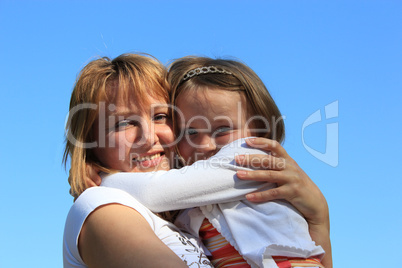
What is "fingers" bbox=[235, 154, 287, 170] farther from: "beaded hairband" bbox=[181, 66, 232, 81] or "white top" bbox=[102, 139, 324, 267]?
"beaded hairband" bbox=[181, 66, 232, 81]

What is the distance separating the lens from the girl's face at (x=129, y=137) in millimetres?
2775

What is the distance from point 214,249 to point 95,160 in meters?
1.03

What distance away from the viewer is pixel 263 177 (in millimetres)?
2514

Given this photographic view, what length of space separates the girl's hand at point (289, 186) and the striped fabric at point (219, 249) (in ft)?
0.91

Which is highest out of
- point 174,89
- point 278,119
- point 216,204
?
point 174,89

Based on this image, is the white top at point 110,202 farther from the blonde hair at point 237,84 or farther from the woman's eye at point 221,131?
the blonde hair at point 237,84

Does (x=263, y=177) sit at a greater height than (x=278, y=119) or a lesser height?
lesser

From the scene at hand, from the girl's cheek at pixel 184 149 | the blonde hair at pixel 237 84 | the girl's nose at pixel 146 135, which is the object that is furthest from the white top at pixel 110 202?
the blonde hair at pixel 237 84

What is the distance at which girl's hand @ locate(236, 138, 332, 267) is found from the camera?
2.51 m

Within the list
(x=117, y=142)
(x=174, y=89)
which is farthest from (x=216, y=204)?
(x=174, y=89)

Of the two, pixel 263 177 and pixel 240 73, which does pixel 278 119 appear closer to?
pixel 240 73

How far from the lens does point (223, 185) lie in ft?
8.02

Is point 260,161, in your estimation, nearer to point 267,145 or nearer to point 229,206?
point 267,145

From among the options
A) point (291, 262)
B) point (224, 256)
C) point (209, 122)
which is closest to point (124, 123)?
point (209, 122)
